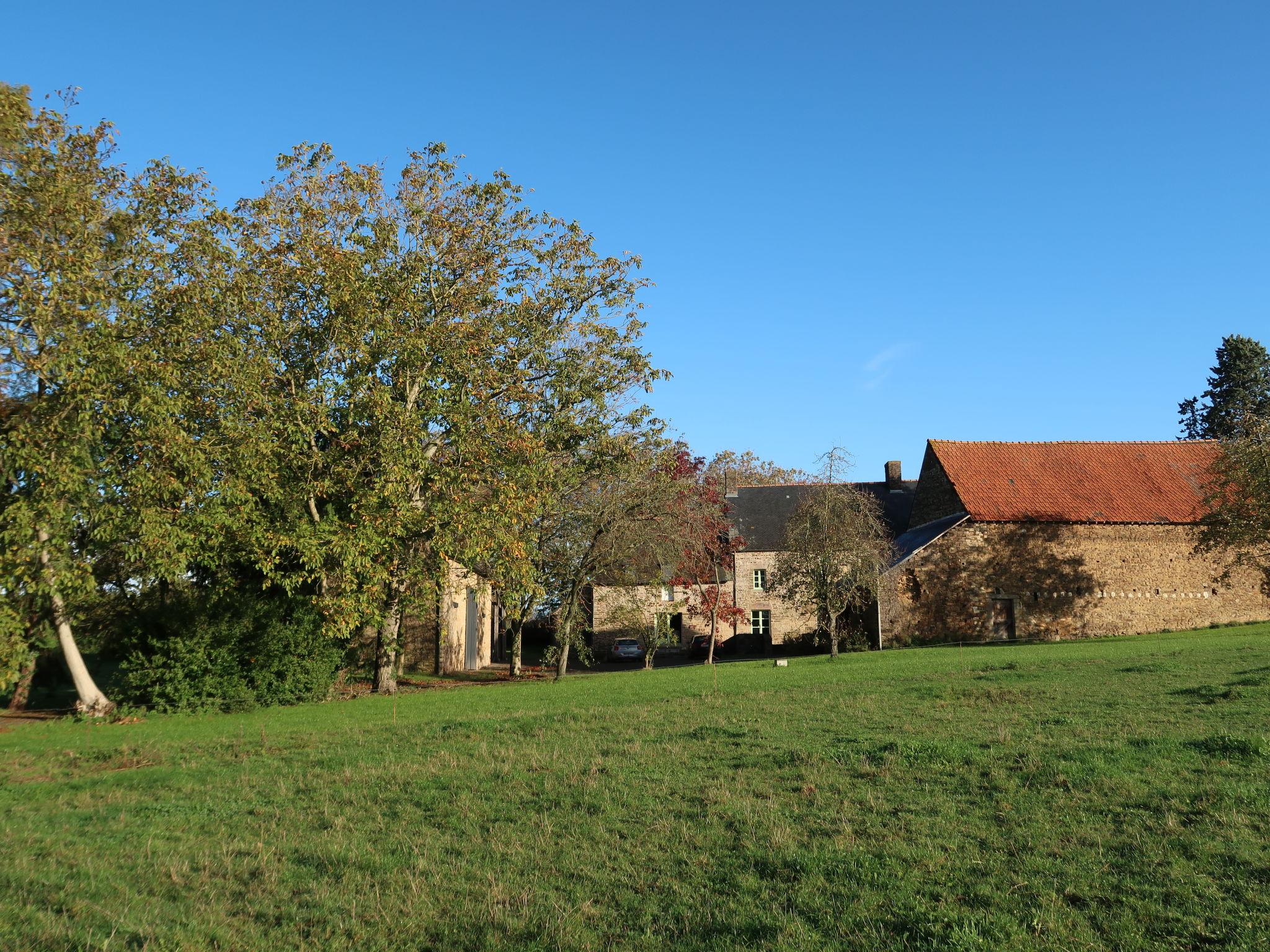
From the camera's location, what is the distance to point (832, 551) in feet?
86.5

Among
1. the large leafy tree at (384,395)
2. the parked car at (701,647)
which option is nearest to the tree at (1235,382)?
the parked car at (701,647)

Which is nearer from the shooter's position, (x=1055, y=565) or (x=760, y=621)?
(x=1055, y=565)

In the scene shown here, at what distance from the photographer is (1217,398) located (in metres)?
63.7

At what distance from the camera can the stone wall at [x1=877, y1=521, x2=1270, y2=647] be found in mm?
34656

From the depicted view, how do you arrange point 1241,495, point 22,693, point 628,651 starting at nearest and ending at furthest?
1. point 22,693
2. point 1241,495
3. point 628,651

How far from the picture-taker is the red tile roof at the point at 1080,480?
35.9 metres

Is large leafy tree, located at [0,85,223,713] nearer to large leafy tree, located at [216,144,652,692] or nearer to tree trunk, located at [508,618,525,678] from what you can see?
large leafy tree, located at [216,144,652,692]

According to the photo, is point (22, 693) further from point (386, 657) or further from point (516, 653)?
point (516, 653)

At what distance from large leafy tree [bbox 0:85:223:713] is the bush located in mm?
1166

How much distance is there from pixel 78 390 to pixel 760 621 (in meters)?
A: 33.3

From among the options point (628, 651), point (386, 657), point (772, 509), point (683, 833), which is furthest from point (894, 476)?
point (683, 833)

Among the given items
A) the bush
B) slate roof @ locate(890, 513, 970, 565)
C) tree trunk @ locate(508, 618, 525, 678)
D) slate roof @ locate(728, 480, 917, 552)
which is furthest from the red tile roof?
the bush

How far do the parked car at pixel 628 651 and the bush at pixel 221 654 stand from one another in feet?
70.9

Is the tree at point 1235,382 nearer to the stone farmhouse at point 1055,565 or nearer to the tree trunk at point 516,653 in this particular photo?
the stone farmhouse at point 1055,565
